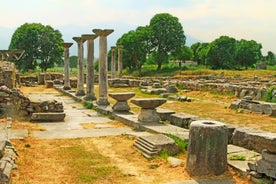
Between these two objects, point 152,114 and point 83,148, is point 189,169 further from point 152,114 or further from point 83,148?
point 152,114

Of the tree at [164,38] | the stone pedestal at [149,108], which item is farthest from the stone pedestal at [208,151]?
the tree at [164,38]

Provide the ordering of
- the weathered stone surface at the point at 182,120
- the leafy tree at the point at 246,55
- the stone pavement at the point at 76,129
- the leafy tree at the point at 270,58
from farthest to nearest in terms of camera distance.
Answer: the leafy tree at the point at 270,58 → the leafy tree at the point at 246,55 → the weathered stone surface at the point at 182,120 → the stone pavement at the point at 76,129

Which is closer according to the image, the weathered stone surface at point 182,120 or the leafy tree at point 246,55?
the weathered stone surface at point 182,120

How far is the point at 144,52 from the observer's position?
53.0 m

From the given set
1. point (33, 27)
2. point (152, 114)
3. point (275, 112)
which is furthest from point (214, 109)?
point (33, 27)

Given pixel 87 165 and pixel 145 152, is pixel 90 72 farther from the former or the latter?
pixel 87 165

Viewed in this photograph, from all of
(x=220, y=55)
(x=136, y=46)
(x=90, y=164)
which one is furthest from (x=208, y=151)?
(x=220, y=55)

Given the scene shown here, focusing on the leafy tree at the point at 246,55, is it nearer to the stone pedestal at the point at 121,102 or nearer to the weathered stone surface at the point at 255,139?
the stone pedestal at the point at 121,102

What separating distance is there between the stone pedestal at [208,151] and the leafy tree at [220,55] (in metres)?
60.5

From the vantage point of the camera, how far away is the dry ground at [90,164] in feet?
23.6

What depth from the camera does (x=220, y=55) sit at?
217 ft

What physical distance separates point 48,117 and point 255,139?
29.4ft

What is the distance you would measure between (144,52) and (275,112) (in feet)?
126

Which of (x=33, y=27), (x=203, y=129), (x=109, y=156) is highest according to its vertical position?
(x=33, y=27)
